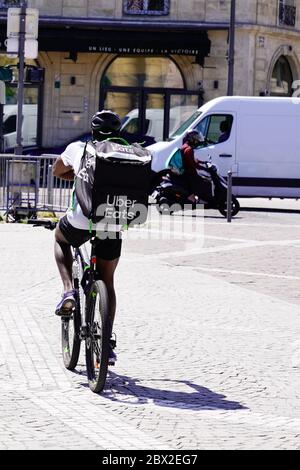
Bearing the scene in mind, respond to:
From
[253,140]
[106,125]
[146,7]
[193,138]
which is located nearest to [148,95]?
[146,7]

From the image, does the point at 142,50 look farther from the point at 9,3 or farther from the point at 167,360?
the point at 167,360

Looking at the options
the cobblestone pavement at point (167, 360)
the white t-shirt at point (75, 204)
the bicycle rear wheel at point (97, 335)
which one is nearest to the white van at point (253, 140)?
the cobblestone pavement at point (167, 360)

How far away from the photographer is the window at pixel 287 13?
39594 millimetres

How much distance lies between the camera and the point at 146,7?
126 ft

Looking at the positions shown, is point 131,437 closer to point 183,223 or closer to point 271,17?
point 183,223

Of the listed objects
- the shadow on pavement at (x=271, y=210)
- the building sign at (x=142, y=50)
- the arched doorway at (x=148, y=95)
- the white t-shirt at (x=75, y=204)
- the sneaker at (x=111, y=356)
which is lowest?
the shadow on pavement at (x=271, y=210)

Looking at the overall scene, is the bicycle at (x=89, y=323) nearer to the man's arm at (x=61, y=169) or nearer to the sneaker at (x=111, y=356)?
the sneaker at (x=111, y=356)

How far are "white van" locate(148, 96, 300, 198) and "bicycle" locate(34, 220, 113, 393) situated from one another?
17.1 m

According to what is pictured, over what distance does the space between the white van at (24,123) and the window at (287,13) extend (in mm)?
7809

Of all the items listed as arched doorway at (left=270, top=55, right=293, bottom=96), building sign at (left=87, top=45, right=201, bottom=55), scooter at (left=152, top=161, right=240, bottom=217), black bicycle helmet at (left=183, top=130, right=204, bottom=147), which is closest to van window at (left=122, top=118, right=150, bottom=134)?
building sign at (left=87, top=45, right=201, bottom=55)

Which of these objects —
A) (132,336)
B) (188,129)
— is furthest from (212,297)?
(188,129)

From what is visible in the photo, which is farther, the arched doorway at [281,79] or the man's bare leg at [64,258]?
the arched doorway at [281,79]

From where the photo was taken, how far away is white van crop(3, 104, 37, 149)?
3819cm

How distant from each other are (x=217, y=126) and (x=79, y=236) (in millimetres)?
17722
